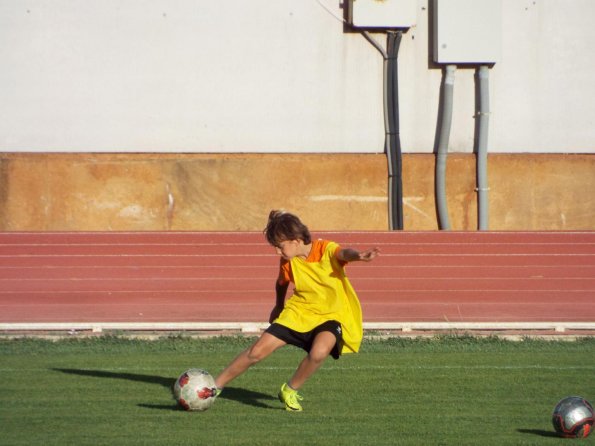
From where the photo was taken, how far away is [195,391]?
764 centimetres

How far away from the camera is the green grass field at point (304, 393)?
699 centimetres

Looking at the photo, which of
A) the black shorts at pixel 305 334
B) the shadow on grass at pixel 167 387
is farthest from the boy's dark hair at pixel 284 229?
the shadow on grass at pixel 167 387

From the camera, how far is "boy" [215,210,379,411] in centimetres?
760

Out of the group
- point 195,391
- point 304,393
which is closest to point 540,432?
point 304,393

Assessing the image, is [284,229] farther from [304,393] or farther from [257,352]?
[304,393]

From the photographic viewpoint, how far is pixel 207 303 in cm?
1438
